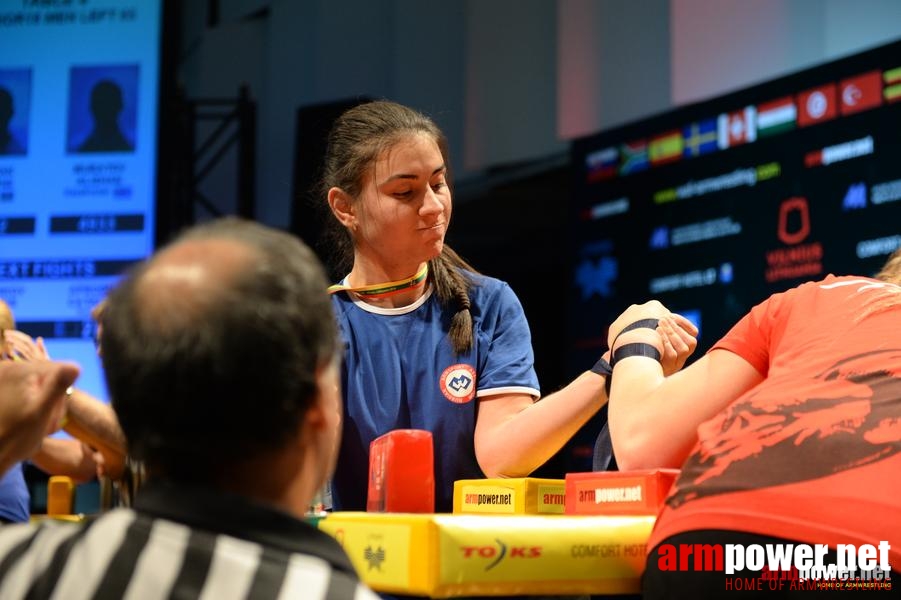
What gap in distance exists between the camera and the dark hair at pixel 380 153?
2.16 metres

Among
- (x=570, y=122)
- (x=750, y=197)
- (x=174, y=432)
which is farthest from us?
(x=570, y=122)

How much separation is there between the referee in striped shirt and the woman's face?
1.26 metres

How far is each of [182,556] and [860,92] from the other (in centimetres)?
396

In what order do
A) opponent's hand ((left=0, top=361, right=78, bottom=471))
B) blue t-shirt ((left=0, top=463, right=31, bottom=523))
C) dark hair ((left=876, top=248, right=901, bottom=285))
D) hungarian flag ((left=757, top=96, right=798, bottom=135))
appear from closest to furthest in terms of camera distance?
opponent's hand ((left=0, top=361, right=78, bottom=471))
dark hair ((left=876, top=248, right=901, bottom=285))
blue t-shirt ((left=0, top=463, right=31, bottom=523))
hungarian flag ((left=757, top=96, right=798, bottom=135))

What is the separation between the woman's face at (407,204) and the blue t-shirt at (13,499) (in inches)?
51.5

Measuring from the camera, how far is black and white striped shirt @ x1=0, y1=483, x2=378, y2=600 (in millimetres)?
784

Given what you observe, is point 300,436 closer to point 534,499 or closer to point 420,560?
point 420,560

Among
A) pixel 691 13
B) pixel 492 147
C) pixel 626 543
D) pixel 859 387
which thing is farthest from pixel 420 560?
pixel 492 147

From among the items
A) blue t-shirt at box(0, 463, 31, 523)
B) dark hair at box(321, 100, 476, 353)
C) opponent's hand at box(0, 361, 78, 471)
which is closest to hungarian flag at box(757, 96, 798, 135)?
dark hair at box(321, 100, 476, 353)

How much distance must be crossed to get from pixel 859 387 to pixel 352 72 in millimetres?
5777

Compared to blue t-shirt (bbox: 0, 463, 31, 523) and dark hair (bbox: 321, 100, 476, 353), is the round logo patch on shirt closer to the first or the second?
dark hair (bbox: 321, 100, 476, 353)

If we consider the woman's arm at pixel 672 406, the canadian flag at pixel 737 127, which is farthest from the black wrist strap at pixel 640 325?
the canadian flag at pixel 737 127

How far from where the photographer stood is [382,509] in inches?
60.7

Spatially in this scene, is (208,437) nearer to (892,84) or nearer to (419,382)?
(419,382)
